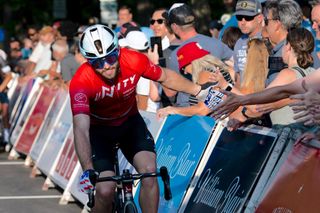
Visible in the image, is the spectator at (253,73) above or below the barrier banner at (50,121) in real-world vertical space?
above

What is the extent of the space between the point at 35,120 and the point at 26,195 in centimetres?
422

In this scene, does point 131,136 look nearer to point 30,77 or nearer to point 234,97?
point 234,97

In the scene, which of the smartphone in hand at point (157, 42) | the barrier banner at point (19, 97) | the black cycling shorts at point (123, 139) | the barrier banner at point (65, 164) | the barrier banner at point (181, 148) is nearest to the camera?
the black cycling shorts at point (123, 139)

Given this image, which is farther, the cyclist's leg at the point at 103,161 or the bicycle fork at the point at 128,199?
the cyclist's leg at the point at 103,161

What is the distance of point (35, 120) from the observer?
17391 millimetres

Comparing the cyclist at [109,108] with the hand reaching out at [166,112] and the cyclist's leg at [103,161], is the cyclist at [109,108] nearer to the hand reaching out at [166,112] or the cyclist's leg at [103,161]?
the cyclist's leg at [103,161]

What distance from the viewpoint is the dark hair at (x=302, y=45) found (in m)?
8.41

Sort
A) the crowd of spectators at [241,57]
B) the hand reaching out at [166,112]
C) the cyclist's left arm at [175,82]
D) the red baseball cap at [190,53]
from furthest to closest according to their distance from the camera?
the hand reaching out at [166,112]
the red baseball cap at [190,53]
the cyclist's left arm at [175,82]
the crowd of spectators at [241,57]

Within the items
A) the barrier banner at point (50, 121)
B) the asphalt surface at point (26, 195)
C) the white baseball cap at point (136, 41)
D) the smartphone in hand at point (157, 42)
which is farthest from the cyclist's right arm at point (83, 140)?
the barrier banner at point (50, 121)

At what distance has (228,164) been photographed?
8.59m

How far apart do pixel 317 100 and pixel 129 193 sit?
242 cm


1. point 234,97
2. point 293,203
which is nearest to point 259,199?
point 293,203

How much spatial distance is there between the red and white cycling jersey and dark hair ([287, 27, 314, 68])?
117cm

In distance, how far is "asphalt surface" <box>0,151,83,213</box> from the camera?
12062mm
